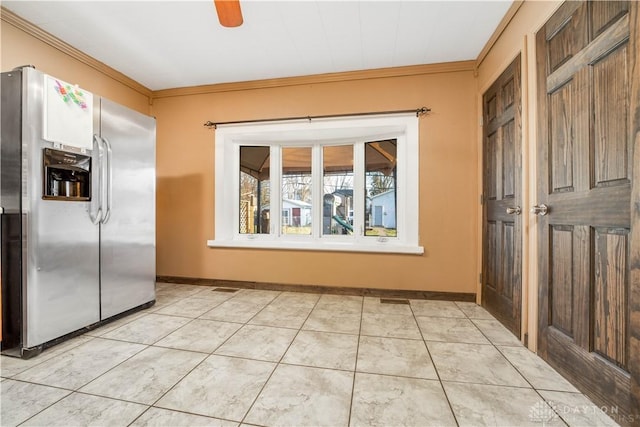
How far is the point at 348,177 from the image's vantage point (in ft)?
10.4


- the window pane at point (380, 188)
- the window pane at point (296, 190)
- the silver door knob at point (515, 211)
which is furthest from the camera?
the window pane at point (296, 190)

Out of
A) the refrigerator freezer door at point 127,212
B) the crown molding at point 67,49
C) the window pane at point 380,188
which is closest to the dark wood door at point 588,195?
the window pane at point 380,188

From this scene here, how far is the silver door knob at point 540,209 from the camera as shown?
1553 mm

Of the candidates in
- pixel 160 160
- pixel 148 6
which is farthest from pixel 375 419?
pixel 160 160

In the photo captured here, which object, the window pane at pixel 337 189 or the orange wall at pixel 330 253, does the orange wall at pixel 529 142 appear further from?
the window pane at pixel 337 189

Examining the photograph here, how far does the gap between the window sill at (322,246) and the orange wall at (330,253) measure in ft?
0.24

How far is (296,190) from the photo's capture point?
3.31 m

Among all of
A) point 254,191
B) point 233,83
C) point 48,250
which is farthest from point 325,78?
point 48,250

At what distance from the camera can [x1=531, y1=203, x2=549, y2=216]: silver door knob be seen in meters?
1.55

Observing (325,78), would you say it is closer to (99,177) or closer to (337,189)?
(337,189)

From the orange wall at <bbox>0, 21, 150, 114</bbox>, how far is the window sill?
6.76 ft

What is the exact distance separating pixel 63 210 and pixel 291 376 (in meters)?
1.91

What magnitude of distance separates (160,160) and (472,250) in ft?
13.0

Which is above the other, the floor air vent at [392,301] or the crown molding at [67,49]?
the crown molding at [67,49]
